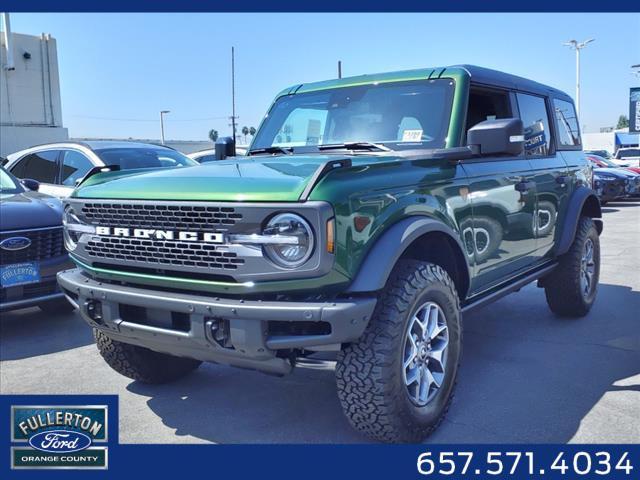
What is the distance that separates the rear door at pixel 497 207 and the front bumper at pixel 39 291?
11.3 feet

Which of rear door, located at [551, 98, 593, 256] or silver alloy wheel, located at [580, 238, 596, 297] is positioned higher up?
rear door, located at [551, 98, 593, 256]

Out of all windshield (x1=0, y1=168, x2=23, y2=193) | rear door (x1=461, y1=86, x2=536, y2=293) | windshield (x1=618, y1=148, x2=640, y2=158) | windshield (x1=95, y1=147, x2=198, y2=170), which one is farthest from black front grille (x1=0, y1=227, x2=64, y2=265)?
windshield (x1=618, y1=148, x2=640, y2=158)

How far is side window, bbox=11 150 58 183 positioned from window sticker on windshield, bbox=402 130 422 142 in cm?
527

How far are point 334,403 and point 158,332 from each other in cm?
129

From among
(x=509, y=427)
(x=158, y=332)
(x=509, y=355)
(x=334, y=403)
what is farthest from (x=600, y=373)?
(x=158, y=332)

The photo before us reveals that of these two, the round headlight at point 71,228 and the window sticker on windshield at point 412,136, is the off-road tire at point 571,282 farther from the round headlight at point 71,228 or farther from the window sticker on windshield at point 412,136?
the round headlight at point 71,228

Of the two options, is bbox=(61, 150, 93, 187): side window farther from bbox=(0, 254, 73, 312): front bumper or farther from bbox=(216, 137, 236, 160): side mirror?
bbox=(216, 137, 236, 160): side mirror

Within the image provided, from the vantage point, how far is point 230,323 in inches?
103

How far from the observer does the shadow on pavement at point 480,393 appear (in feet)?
10.6

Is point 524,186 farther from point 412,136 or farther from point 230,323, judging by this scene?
point 230,323

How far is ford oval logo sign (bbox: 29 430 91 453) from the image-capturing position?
300 cm

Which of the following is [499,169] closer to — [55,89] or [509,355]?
[509,355]

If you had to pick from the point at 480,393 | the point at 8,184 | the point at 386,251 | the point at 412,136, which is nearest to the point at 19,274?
the point at 8,184

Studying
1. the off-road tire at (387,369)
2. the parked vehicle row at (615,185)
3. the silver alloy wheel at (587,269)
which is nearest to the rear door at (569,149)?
the silver alloy wheel at (587,269)
